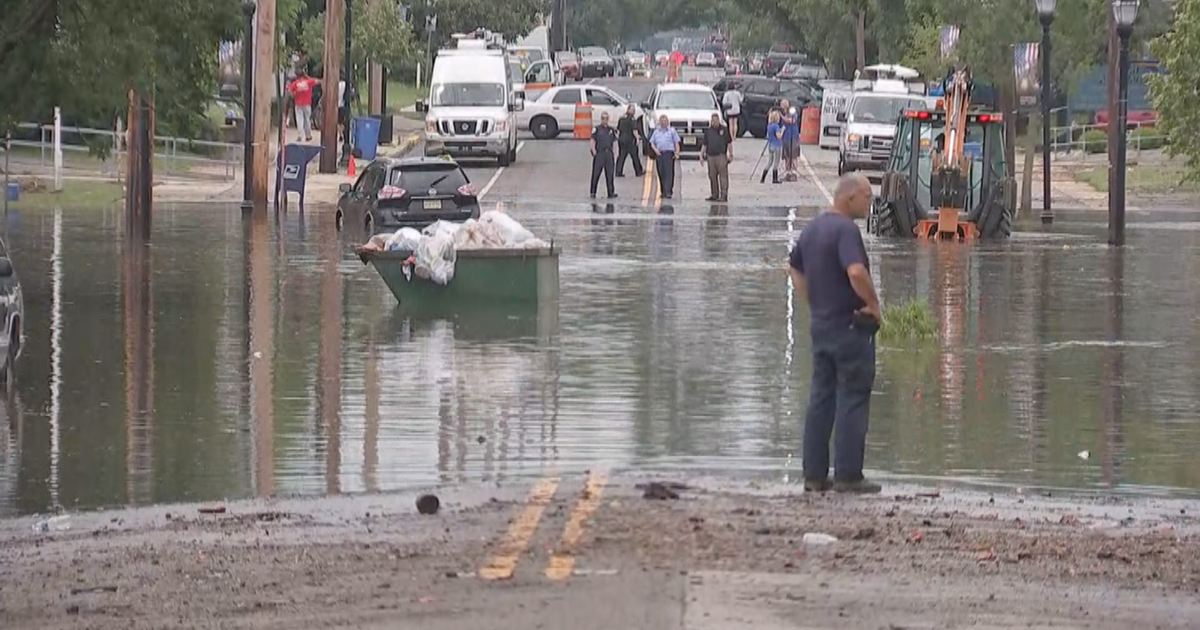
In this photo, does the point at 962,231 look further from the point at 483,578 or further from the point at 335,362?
the point at 483,578

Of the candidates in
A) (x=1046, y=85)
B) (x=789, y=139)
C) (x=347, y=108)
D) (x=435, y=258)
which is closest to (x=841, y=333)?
(x=435, y=258)

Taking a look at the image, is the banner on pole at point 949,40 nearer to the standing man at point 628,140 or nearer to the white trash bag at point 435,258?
the standing man at point 628,140

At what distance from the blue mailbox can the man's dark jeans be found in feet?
92.7

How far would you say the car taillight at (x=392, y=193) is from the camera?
3011cm

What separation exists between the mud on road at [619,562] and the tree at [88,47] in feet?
38.7

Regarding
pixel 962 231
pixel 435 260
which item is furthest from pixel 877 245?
pixel 435 260

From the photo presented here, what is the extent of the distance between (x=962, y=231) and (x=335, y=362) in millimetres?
18149

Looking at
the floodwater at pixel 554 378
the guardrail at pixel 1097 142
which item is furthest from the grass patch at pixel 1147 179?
the floodwater at pixel 554 378

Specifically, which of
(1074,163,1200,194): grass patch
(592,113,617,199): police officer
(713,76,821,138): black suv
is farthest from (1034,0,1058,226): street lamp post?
(713,76,821,138): black suv

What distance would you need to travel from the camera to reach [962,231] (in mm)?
34000

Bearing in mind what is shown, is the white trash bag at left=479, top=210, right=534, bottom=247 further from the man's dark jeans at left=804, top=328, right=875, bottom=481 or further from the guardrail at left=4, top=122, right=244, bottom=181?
the guardrail at left=4, top=122, right=244, bottom=181

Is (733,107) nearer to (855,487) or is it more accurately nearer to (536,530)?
(855,487)

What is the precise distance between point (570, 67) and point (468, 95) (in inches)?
1786

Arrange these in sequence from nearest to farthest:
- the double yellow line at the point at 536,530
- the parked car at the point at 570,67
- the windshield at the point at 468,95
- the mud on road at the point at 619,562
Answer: the mud on road at the point at 619,562, the double yellow line at the point at 536,530, the windshield at the point at 468,95, the parked car at the point at 570,67
